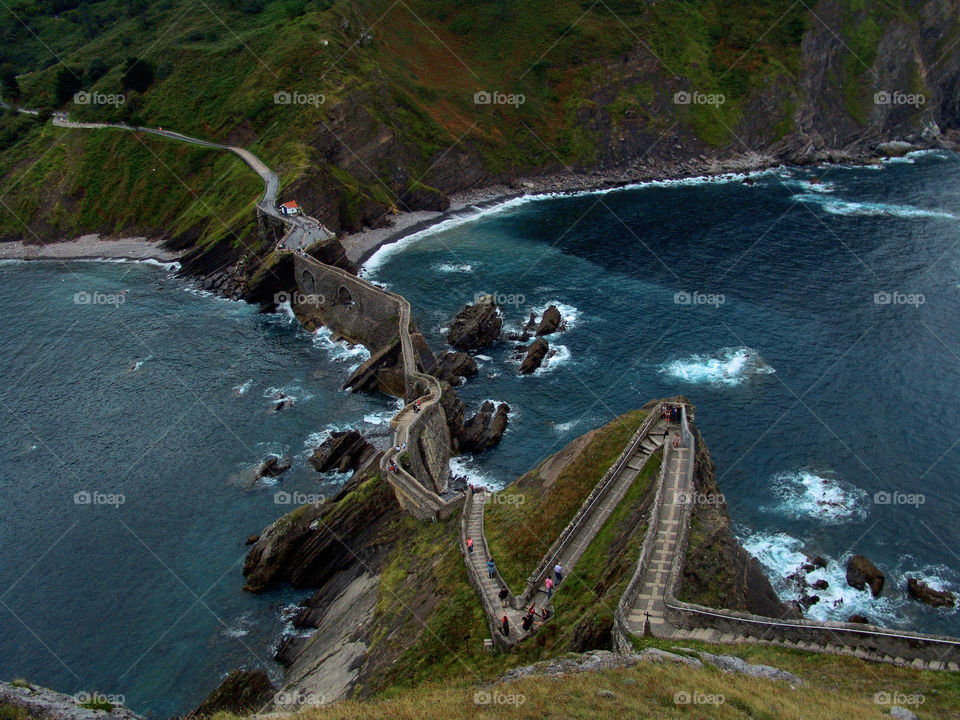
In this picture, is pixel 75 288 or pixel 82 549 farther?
pixel 75 288

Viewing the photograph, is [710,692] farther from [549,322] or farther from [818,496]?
[549,322]

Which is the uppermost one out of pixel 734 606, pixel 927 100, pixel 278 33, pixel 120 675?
pixel 278 33

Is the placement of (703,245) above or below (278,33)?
below

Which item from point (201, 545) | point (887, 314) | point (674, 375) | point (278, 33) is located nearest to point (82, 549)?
point (201, 545)

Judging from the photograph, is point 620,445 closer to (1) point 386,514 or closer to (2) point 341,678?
(1) point 386,514

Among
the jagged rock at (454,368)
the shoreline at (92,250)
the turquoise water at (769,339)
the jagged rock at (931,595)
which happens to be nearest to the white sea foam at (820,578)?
the turquoise water at (769,339)

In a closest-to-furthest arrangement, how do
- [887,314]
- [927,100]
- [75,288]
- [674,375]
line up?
[674,375] → [887,314] → [75,288] → [927,100]
